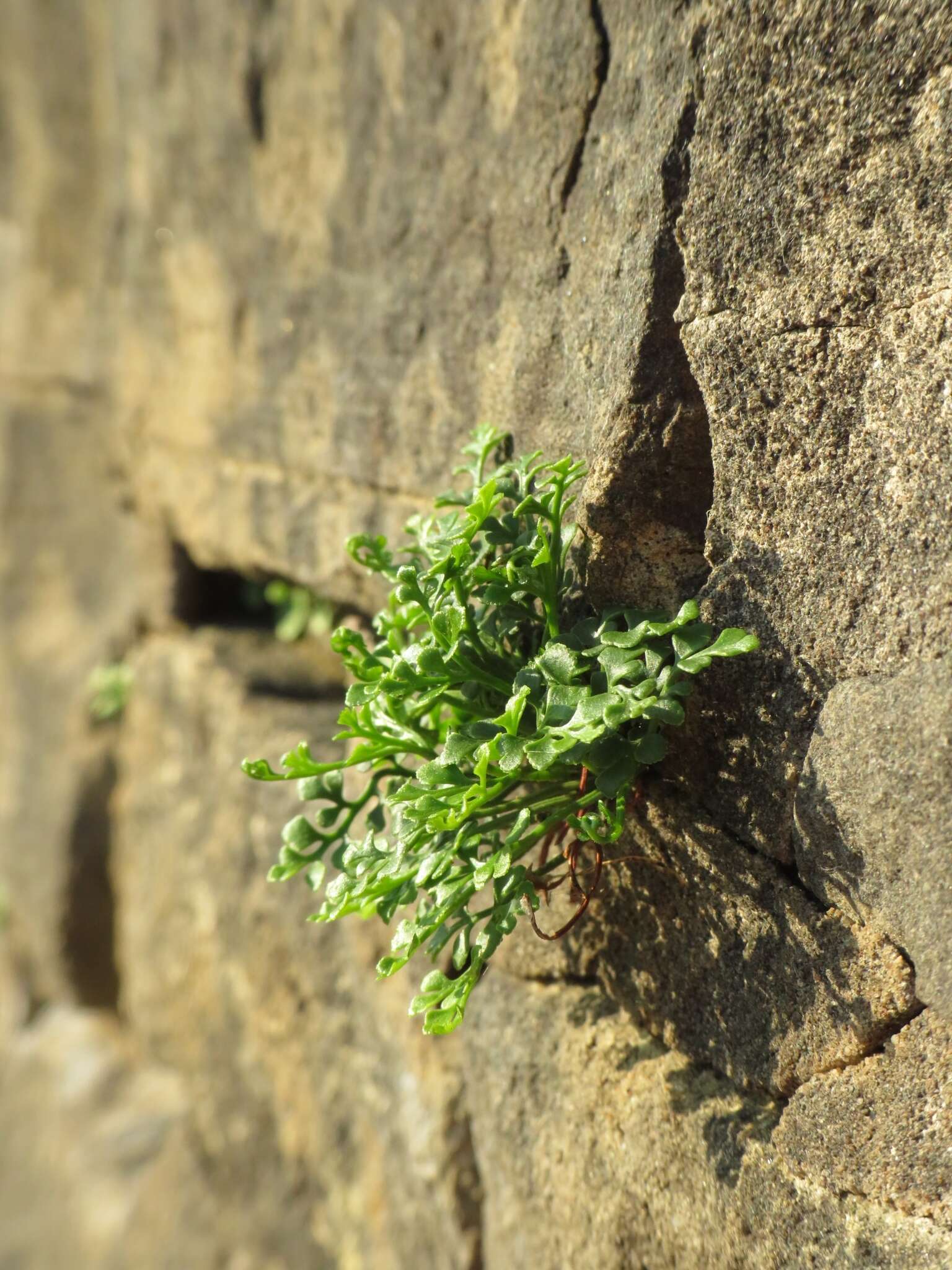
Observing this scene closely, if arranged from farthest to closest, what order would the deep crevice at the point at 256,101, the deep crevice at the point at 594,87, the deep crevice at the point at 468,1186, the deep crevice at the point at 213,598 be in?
the deep crevice at the point at 213,598, the deep crevice at the point at 256,101, the deep crevice at the point at 468,1186, the deep crevice at the point at 594,87

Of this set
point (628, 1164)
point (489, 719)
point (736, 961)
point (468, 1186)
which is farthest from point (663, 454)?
Answer: point (468, 1186)

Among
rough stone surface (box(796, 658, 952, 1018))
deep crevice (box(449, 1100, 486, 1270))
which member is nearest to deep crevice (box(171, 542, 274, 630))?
deep crevice (box(449, 1100, 486, 1270))

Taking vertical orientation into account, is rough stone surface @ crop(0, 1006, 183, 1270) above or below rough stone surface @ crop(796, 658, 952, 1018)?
below

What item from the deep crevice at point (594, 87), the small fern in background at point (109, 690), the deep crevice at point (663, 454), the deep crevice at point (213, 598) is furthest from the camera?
the small fern in background at point (109, 690)

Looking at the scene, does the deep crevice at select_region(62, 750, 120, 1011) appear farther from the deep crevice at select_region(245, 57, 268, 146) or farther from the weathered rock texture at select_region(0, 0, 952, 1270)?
the deep crevice at select_region(245, 57, 268, 146)

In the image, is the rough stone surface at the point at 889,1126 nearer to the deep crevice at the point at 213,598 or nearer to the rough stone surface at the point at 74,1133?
the deep crevice at the point at 213,598

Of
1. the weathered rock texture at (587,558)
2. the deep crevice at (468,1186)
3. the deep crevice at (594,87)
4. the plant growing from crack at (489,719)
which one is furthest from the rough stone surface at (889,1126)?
the deep crevice at (594,87)

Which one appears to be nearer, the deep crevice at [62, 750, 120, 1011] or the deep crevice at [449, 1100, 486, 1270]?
the deep crevice at [449, 1100, 486, 1270]

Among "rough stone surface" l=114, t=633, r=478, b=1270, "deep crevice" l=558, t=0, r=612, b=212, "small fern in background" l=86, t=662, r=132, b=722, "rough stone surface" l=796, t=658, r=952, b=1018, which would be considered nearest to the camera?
"rough stone surface" l=796, t=658, r=952, b=1018

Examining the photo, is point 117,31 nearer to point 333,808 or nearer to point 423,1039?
point 333,808
